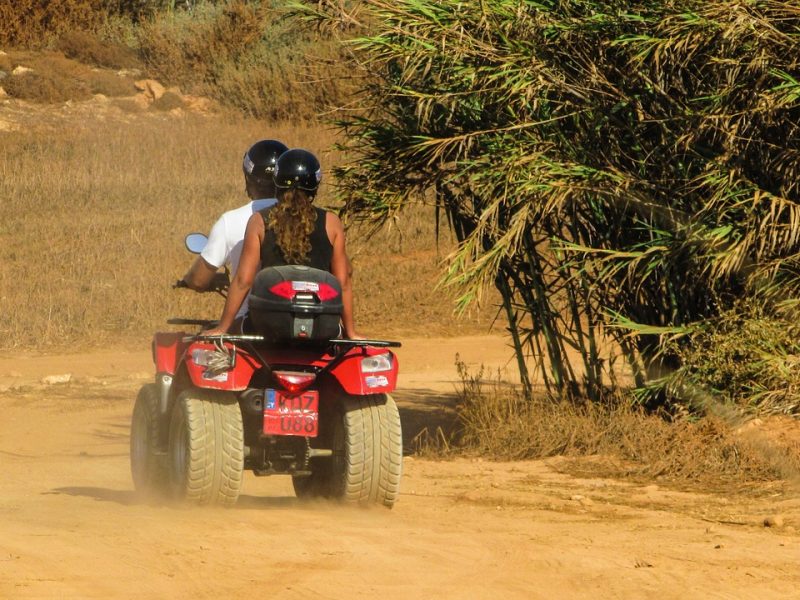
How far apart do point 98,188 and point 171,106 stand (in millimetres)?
6443

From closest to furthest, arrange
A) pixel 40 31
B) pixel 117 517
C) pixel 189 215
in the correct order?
pixel 117 517, pixel 189 215, pixel 40 31

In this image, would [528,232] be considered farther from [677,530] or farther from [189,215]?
[189,215]

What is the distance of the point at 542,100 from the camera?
9117mm

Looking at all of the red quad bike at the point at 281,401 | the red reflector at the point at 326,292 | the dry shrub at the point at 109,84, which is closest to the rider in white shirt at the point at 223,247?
the red quad bike at the point at 281,401

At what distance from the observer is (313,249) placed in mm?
6234

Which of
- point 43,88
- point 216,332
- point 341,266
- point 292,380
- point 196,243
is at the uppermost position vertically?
point 43,88

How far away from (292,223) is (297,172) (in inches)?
9.5

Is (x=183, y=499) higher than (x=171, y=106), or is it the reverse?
(x=171, y=106)

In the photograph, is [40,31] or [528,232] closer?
[528,232]

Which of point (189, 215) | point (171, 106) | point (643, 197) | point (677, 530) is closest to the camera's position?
point (677, 530)

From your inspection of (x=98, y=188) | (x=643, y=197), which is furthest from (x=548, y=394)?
(x=98, y=188)

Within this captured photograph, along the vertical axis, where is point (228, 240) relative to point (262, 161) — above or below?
below

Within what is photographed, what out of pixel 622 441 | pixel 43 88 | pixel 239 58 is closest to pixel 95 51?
pixel 43 88

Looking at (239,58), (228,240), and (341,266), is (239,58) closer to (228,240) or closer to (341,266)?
(228,240)
